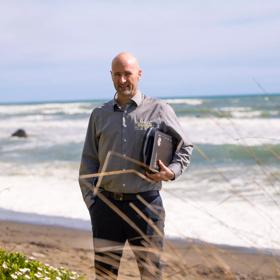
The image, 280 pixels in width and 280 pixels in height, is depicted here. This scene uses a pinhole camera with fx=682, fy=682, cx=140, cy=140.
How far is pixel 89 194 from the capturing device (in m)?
3.92

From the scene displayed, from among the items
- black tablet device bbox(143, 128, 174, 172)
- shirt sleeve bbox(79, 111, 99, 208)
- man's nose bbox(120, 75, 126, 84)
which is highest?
man's nose bbox(120, 75, 126, 84)

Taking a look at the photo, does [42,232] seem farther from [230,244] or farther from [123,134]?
[123,134]

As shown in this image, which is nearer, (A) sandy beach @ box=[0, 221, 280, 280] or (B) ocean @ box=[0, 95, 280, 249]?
(A) sandy beach @ box=[0, 221, 280, 280]

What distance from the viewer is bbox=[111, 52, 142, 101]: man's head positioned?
12.3 feet

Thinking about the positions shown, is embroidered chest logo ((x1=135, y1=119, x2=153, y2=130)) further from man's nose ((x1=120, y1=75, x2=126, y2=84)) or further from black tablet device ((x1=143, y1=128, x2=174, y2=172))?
man's nose ((x1=120, y1=75, x2=126, y2=84))

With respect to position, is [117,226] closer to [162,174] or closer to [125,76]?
[162,174]

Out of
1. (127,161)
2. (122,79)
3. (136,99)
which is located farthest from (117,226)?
(122,79)

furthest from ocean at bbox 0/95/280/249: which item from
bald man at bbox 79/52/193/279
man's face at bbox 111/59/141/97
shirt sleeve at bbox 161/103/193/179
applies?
man's face at bbox 111/59/141/97

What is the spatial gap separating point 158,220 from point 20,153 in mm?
19790

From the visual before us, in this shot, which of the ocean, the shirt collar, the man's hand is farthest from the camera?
the ocean

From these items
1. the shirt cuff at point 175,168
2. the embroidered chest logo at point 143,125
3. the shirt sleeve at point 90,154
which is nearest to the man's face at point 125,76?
the embroidered chest logo at point 143,125

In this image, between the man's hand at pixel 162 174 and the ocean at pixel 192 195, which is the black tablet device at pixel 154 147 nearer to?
the man's hand at pixel 162 174

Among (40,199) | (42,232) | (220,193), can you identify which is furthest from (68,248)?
(220,193)

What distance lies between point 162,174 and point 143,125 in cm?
33
